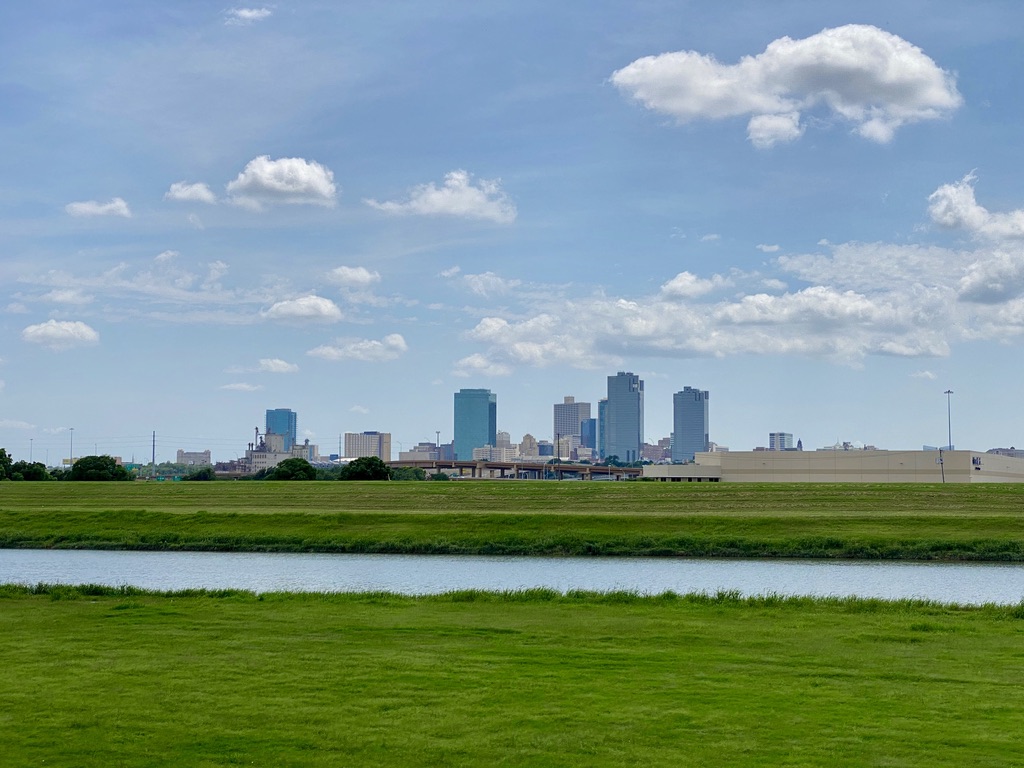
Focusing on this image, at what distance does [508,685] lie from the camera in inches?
495

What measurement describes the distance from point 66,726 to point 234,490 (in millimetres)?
58383

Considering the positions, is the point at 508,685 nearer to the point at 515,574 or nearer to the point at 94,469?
the point at 515,574

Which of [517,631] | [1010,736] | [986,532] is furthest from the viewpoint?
[986,532]

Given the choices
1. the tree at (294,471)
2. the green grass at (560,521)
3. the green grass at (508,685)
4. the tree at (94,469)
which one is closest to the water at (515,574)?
the green grass at (560,521)

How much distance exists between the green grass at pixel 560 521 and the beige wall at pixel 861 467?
131 feet

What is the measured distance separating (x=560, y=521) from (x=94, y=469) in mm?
54320

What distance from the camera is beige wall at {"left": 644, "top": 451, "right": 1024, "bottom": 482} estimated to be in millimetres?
102250

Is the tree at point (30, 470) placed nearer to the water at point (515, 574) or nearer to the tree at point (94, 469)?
the tree at point (94, 469)

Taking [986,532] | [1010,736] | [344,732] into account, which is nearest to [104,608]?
[344,732]

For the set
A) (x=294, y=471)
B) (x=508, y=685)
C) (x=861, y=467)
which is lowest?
(x=508, y=685)

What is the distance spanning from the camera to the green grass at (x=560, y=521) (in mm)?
40750

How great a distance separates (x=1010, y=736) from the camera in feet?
33.7

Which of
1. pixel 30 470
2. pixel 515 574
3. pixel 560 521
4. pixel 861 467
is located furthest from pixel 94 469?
pixel 861 467

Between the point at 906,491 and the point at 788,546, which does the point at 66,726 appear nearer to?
the point at 788,546
